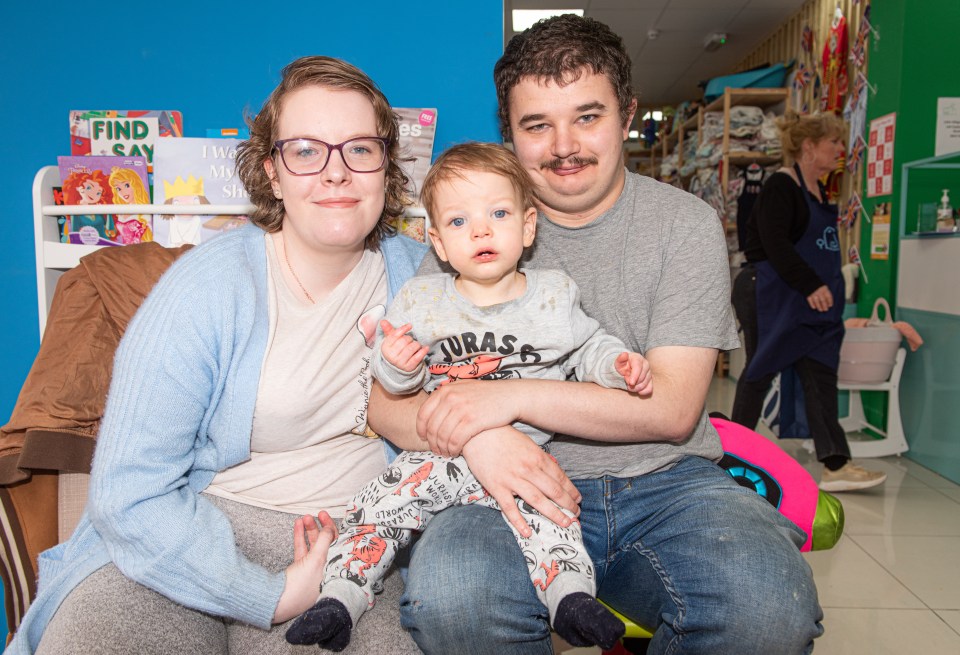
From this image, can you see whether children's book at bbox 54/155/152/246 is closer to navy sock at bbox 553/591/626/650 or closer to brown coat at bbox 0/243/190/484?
brown coat at bbox 0/243/190/484

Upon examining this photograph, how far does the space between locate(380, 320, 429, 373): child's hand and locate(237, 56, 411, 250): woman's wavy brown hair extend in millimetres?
399

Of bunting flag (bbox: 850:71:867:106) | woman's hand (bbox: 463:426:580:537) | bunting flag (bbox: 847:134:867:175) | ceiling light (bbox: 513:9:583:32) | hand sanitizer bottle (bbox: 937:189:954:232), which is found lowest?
woman's hand (bbox: 463:426:580:537)

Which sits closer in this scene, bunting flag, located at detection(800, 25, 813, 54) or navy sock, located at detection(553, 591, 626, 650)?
navy sock, located at detection(553, 591, 626, 650)

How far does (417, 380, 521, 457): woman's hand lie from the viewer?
131 cm

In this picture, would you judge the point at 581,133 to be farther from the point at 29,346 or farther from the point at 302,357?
the point at 29,346

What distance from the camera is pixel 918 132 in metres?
4.18

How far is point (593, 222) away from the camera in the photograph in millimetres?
1536

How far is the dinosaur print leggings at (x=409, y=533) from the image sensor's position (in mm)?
1210

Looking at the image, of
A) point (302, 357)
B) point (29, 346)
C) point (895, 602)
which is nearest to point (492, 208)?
point (302, 357)

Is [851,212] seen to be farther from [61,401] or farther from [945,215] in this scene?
[61,401]

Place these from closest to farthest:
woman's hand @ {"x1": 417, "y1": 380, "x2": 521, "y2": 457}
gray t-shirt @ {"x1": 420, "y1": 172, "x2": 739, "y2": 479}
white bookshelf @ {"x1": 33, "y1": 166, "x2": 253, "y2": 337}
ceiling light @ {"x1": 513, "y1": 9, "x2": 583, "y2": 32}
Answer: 1. woman's hand @ {"x1": 417, "y1": 380, "x2": 521, "y2": 457}
2. gray t-shirt @ {"x1": 420, "y1": 172, "x2": 739, "y2": 479}
3. white bookshelf @ {"x1": 33, "y1": 166, "x2": 253, "y2": 337}
4. ceiling light @ {"x1": 513, "y1": 9, "x2": 583, "y2": 32}

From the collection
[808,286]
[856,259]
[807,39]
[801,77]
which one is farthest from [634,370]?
[807,39]

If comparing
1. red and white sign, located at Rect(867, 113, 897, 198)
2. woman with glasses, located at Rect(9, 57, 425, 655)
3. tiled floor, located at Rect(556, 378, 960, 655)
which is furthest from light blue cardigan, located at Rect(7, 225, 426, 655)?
red and white sign, located at Rect(867, 113, 897, 198)

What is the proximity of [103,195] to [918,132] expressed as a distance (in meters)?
4.39
